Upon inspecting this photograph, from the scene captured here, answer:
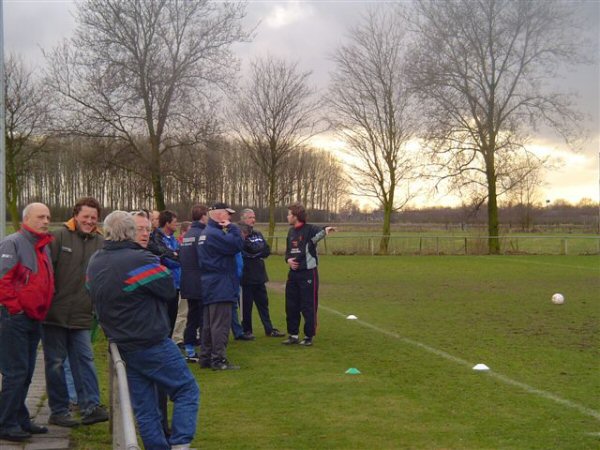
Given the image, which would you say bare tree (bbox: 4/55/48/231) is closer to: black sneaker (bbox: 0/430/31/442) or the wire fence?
the wire fence

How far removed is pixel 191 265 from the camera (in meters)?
9.80

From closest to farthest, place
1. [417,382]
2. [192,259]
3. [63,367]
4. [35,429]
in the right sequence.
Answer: [35,429] < [63,367] < [417,382] < [192,259]

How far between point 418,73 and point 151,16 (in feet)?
44.6

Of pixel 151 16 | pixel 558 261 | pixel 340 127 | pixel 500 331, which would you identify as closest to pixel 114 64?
pixel 151 16

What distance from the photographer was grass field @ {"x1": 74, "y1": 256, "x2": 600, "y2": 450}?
6324 mm

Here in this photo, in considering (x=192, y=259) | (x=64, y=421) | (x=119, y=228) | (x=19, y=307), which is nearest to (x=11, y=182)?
(x=192, y=259)

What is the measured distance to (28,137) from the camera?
3678 centimetres

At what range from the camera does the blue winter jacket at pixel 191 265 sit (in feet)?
32.0

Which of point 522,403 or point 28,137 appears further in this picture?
point 28,137

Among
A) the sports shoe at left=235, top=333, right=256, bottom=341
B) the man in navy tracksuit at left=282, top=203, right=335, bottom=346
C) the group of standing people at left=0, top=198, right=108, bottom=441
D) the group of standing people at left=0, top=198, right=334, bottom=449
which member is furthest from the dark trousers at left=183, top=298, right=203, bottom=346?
the group of standing people at left=0, top=198, right=108, bottom=441

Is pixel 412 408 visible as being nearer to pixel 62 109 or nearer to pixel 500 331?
pixel 500 331

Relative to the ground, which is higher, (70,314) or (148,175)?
(148,175)

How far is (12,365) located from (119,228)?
1908mm

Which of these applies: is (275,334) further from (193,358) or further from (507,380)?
(507,380)
